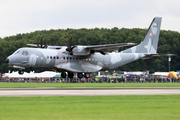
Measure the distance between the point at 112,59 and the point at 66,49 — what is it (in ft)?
26.2

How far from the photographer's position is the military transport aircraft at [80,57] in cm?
4175

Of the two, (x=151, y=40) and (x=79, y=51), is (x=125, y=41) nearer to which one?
(x=151, y=40)

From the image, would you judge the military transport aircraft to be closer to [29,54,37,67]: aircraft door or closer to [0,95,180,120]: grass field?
[29,54,37,67]: aircraft door

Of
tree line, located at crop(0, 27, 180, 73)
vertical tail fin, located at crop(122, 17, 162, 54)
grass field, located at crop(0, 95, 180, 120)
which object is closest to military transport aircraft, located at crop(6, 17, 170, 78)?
vertical tail fin, located at crop(122, 17, 162, 54)

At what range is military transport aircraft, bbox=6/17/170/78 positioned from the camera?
4175cm

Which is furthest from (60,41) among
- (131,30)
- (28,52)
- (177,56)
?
(28,52)

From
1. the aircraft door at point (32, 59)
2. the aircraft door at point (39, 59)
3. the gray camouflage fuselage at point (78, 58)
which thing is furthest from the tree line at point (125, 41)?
the aircraft door at point (32, 59)

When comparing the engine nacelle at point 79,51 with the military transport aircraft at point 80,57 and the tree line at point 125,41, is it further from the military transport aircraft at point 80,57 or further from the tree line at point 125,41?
the tree line at point 125,41

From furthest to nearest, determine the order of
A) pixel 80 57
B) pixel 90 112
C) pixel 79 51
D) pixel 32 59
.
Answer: pixel 80 57, pixel 79 51, pixel 32 59, pixel 90 112

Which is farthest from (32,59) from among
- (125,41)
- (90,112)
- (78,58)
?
(125,41)

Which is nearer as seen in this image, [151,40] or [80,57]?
[80,57]

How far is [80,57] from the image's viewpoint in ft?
151

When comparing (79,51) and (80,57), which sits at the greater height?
(79,51)

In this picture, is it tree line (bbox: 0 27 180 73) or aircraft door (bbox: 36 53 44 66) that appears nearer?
aircraft door (bbox: 36 53 44 66)
